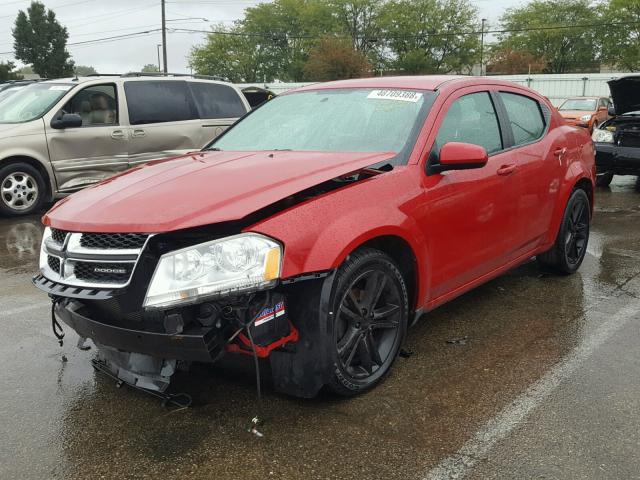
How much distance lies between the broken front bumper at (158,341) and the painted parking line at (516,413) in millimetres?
1037

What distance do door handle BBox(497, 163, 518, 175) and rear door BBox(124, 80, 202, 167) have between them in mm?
5817

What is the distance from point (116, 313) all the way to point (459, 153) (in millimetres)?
1947

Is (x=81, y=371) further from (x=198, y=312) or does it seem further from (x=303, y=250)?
(x=303, y=250)

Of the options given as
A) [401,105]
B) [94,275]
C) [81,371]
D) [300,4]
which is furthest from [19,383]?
[300,4]

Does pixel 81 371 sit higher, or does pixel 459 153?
pixel 459 153

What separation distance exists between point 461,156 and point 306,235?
44.0 inches

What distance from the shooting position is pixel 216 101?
30.9 feet

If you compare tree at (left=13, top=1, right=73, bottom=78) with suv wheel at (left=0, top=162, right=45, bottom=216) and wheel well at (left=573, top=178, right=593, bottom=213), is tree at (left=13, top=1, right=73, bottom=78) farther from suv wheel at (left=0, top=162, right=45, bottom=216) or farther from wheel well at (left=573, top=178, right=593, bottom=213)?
wheel well at (left=573, top=178, right=593, bottom=213)

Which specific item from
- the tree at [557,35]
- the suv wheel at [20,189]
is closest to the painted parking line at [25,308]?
the suv wheel at [20,189]

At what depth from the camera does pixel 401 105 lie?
372 centimetres

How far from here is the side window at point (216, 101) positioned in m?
9.22

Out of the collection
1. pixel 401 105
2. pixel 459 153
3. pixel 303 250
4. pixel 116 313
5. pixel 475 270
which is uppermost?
pixel 401 105

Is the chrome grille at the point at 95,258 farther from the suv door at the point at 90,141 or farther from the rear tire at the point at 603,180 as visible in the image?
the rear tire at the point at 603,180

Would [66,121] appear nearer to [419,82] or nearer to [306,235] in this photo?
[419,82]
